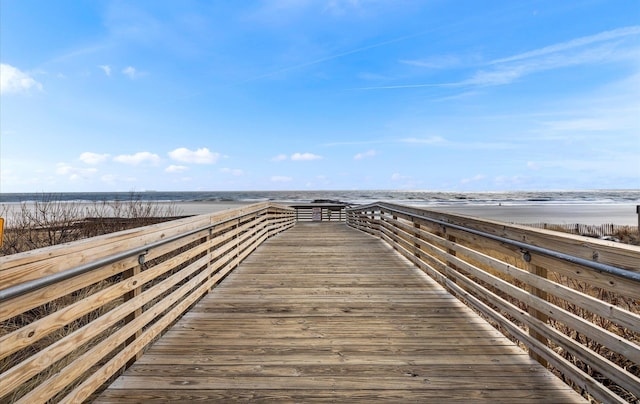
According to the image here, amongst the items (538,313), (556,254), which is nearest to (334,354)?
(538,313)

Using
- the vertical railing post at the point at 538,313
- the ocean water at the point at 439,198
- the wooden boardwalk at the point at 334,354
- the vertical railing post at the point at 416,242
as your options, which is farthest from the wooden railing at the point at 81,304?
the ocean water at the point at 439,198

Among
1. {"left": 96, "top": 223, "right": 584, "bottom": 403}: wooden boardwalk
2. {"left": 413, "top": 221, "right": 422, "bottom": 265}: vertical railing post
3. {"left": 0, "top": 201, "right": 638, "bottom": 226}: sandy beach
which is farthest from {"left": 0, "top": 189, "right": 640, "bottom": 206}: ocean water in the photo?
{"left": 96, "top": 223, "right": 584, "bottom": 403}: wooden boardwalk

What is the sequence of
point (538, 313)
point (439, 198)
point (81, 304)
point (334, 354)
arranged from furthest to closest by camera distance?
point (439, 198)
point (334, 354)
point (538, 313)
point (81, 304)

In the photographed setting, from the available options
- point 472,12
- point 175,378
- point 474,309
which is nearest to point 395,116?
point 472,12

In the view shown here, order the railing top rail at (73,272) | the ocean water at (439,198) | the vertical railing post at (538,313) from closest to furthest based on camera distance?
the railing top rail at (73,272)
the vertical railing post at (538,313)
the ocean water at (439,198)

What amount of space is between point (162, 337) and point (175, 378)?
766 millimetres

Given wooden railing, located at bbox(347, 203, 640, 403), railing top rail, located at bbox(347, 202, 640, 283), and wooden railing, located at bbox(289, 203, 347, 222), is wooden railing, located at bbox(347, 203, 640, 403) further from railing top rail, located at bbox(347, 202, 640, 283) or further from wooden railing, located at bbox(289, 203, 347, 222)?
wooden railing, located at bbox(289, 203, 347, 222)

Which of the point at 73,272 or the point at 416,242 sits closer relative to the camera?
the point at 73,272

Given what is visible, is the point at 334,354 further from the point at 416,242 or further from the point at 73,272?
the point at 416,242

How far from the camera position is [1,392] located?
1.33 m

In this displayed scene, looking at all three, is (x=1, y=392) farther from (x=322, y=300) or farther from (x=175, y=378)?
(x=322, y=300)

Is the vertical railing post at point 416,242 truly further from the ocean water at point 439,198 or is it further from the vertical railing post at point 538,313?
the ocean water at point 439,198

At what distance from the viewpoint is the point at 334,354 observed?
2555mm

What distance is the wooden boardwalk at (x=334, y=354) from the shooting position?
6.79 ft
